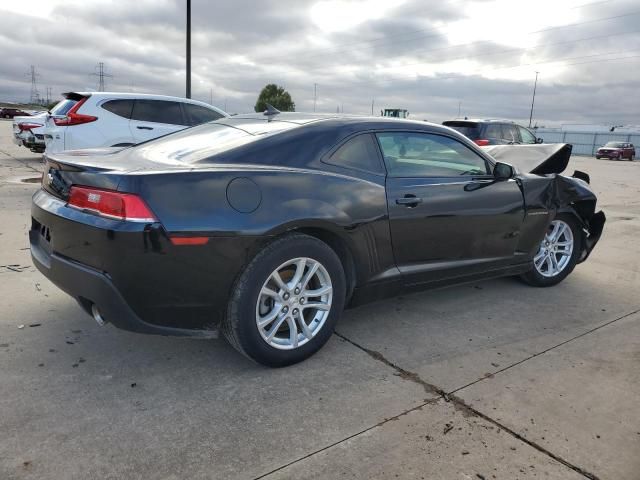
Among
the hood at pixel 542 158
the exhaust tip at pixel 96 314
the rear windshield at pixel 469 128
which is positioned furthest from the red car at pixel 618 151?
the exhaust tip at pixel 96 314

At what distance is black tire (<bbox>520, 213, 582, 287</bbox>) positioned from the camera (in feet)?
15.4

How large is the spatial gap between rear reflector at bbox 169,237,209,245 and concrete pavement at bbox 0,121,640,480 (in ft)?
2.64

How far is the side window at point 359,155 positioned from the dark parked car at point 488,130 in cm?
989

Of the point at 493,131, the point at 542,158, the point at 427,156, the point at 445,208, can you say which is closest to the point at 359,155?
the point at 427,156

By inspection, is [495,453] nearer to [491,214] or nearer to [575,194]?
[491,214]

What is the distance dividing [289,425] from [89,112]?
722 centimetres

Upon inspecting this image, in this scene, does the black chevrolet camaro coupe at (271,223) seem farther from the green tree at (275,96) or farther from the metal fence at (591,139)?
the green tree at (275,96)

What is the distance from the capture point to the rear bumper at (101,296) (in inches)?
99.3

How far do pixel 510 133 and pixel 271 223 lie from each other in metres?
12.4

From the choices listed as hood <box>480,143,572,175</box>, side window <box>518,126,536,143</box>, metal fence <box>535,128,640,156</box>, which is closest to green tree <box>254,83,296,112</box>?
metal fence <box>535,128,640,156</box>

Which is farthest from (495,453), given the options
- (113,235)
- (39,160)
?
(39,160)

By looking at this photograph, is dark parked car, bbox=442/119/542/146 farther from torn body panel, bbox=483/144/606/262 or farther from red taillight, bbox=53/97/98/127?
red taillight, bbox=53/97/98/127

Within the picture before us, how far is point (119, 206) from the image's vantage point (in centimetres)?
249

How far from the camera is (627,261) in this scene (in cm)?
594
